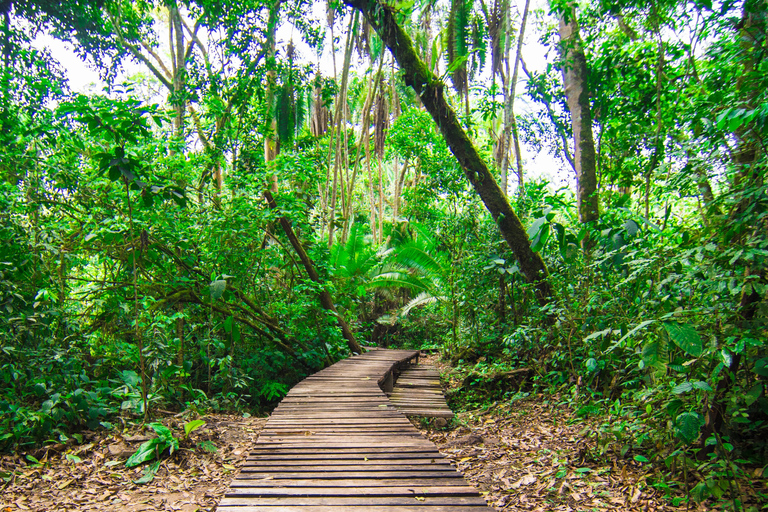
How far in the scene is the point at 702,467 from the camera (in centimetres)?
279

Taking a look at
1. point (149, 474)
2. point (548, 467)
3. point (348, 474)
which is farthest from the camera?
point (548, 467)

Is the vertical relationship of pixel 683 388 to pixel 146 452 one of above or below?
above

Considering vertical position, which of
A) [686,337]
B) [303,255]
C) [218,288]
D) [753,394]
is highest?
[303,255]

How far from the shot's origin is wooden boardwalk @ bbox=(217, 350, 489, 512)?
2.37 m

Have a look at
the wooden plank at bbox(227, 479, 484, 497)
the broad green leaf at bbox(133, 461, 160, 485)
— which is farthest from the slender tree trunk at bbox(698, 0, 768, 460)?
the broad green leaf at bbox(133, 461, 160, 485)

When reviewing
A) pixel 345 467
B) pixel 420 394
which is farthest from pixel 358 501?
pixel 420 394

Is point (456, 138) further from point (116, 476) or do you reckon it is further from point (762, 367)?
point (116, 476)

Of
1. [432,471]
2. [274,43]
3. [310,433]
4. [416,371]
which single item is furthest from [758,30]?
[274,43]

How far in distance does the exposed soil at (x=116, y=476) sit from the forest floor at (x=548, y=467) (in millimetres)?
2116

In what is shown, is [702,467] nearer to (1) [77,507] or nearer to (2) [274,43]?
(1) [77,507]

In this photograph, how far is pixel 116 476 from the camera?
11.1 feet

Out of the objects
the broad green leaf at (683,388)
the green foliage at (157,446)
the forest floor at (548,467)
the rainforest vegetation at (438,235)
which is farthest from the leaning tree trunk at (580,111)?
the green foliage at (157,446)

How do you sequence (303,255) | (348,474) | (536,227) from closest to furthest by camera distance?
(348,474), (536,227), (303,255)

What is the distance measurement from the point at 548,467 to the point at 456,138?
196 inches
